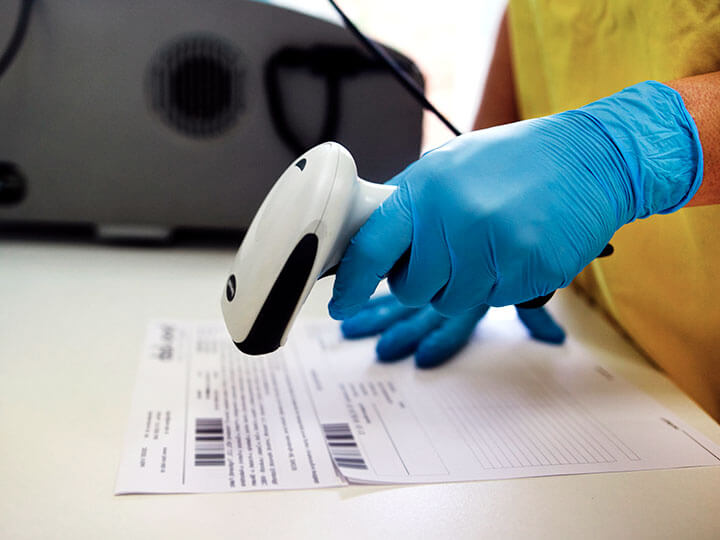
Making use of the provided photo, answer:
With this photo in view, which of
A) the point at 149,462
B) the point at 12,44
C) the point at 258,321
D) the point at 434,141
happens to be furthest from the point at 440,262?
the point at 434,141

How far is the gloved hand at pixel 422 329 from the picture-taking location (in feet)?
1.86

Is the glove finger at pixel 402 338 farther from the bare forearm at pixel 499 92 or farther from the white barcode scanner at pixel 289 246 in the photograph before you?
the bare forearm at pixel 499 92

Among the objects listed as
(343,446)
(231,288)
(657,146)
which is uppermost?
(657,146)

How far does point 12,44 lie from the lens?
73 centimetres

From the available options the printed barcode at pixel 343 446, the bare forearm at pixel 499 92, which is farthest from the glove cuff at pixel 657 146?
the bare forearm at pixel 499 92

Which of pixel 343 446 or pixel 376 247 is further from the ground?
pixel 376 247

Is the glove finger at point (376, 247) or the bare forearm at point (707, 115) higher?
the bare forearm at point (707, 115)

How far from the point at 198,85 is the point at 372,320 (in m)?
0.40

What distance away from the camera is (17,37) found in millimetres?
729

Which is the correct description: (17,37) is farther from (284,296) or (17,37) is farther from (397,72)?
(284,296)

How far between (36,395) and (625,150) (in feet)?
1.60

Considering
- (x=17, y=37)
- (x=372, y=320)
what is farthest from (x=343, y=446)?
(x=17, y=37)

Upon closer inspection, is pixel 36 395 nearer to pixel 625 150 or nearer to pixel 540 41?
pixel 625 150

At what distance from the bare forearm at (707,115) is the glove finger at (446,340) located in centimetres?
23
